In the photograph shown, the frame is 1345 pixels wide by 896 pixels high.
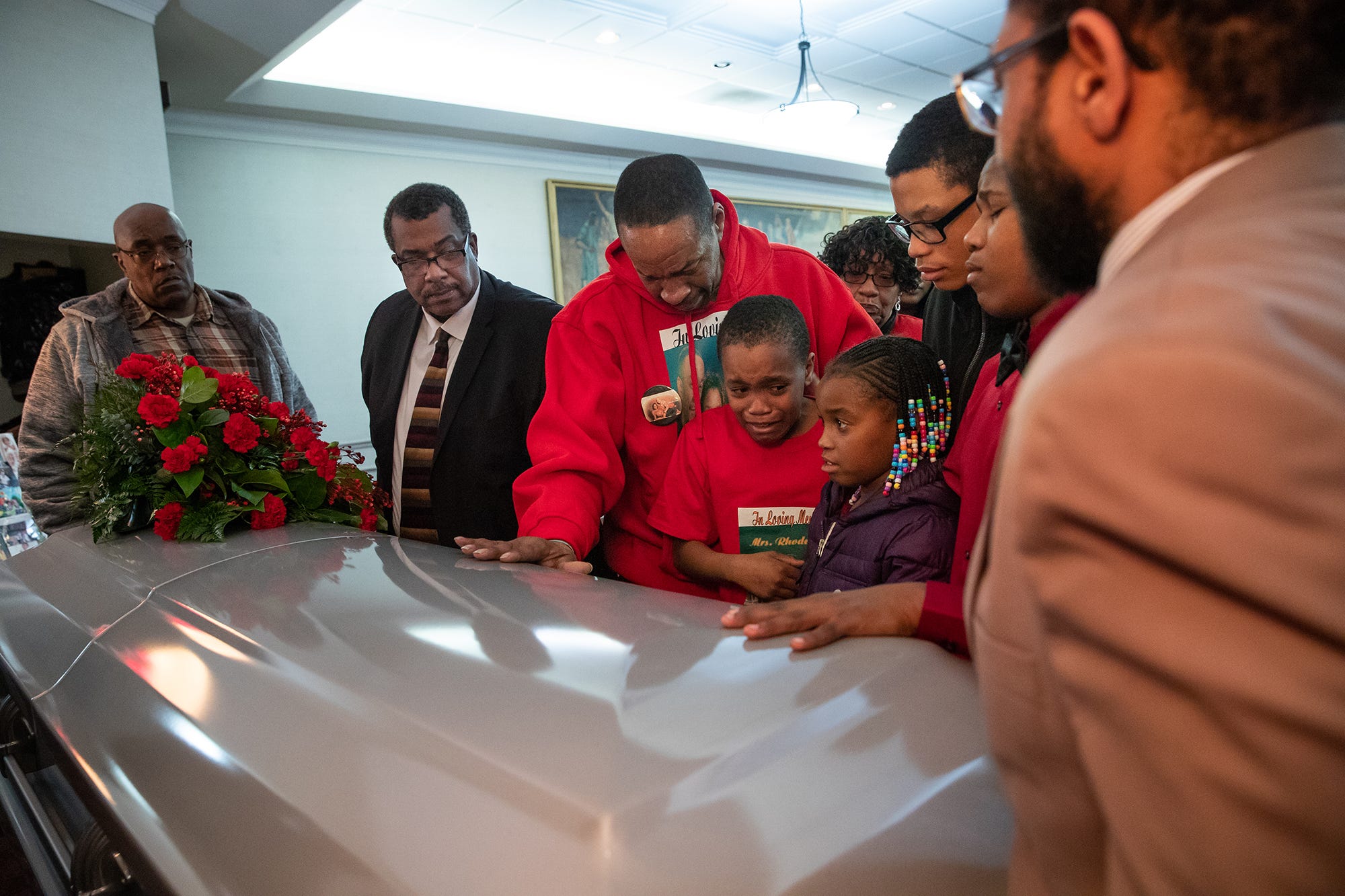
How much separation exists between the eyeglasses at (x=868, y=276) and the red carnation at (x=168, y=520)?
2.49 metres

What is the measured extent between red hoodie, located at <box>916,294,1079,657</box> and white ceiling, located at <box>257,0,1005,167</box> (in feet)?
17.3

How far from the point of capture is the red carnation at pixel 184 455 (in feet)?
6.01

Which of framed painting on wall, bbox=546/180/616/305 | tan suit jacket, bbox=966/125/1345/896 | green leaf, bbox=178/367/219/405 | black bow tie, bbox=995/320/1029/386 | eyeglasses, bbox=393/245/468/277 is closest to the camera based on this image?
tan suit jacket, bbox=966/125/1345/896

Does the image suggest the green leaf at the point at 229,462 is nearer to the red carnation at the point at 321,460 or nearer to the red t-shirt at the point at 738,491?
the red carnation at the point at 321,460

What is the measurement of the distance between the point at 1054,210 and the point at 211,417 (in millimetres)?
1871

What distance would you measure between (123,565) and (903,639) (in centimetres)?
148

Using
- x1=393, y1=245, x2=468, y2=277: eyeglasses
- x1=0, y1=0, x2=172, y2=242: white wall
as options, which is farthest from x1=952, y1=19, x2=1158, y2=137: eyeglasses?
x1=0, y1=0, x2=172, y2=242: white wall

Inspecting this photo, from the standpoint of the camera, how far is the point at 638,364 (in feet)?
7.27

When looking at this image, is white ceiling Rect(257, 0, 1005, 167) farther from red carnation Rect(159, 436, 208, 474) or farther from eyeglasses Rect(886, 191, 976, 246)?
eyeglasses Rect(886, 191, 976, 246)

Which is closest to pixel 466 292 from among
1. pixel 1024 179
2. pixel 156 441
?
pixel 156 441

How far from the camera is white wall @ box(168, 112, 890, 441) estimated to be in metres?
6.85

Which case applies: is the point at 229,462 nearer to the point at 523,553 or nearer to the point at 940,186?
the point at 523,553

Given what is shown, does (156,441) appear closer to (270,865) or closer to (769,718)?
(270,865)

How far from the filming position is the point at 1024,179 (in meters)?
0.63
